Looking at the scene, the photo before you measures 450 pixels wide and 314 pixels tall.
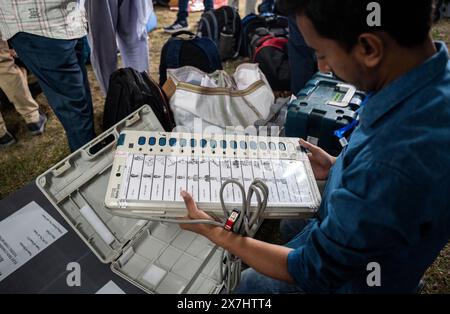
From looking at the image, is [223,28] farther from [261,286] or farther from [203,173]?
[261,286]

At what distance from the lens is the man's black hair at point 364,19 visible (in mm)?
455

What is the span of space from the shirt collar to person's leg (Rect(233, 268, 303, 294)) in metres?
0.50

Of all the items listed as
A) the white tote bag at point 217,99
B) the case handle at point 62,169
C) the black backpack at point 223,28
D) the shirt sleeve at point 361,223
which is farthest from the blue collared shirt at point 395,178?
the black backpack at point 223,28

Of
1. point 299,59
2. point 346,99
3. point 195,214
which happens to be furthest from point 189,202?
point 299,59

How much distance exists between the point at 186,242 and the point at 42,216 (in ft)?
1.76

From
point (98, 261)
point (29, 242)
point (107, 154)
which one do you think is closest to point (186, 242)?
point (98, 261)

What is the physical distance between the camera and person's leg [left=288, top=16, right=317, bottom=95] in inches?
65.7

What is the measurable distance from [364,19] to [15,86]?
1.86m

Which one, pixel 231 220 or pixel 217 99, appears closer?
pixel 231 220

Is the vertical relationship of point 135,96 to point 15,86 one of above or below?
above

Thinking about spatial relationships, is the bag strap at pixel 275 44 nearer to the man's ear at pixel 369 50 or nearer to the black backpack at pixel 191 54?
the black backpack at pixel 191 54

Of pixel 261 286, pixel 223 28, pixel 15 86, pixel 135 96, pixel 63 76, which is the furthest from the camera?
pixel 223 28

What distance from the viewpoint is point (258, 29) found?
7.91ft

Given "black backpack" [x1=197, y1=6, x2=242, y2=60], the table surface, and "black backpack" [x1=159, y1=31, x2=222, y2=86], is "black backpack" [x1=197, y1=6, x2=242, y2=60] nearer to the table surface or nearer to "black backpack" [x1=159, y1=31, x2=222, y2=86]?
"black backpack" [x1=159, y1=31, x2=222, y2=86]
